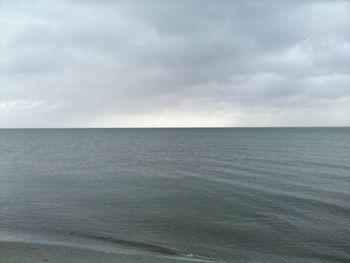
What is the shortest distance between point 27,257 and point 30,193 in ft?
48.9

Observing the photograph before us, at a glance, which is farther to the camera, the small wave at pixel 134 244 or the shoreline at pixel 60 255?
the small wave at pixel 134 244

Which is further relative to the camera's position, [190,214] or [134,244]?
[190,214]

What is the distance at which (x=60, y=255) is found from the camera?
11.8 meters

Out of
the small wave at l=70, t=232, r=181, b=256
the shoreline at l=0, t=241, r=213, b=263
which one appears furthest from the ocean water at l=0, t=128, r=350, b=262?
the shoreline at l=0, t=241, r=213, b=263

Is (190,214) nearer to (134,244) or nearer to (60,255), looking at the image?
(134,244)

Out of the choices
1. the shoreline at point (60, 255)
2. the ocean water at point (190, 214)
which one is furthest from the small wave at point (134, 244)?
the shoreline at point (60, 255)

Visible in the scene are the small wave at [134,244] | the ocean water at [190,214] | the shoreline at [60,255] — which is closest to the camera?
the shoreline at [60,255]

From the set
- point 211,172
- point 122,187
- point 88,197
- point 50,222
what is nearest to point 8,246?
point 50,222

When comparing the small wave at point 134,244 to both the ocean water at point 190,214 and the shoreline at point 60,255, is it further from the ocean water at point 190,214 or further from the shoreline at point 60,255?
the shoreline at point 60,255

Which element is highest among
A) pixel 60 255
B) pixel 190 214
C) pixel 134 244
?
pixel 60 255

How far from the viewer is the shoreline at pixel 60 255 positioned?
10826 mm

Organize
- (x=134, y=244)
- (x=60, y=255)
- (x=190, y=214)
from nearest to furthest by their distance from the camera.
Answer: (x=60, y=255) < (x=134, y=244) < (x=190, y=214)

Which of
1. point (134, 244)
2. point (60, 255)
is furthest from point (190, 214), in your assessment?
point (60, 255)

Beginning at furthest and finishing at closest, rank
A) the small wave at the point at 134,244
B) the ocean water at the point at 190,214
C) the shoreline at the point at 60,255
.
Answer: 1. the ocean water at the point at 190,214
2. the small wave at the point at 134,244
3. the shoreline at the point at 60,255
